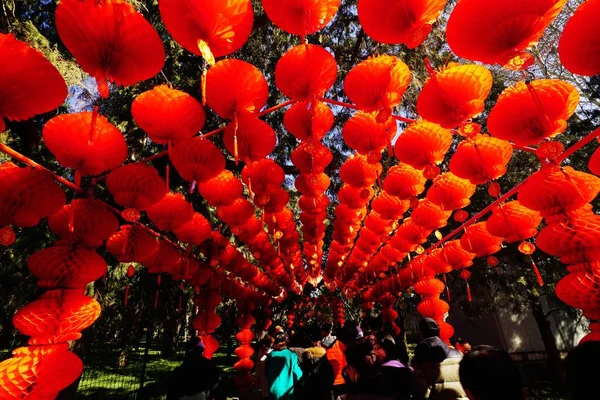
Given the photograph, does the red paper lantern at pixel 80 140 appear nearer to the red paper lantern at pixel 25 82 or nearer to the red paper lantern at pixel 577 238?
the red paper lantern at pixel 25 82

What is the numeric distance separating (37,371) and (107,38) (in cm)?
210

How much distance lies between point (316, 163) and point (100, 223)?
2157mm

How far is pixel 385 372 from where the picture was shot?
2719mm


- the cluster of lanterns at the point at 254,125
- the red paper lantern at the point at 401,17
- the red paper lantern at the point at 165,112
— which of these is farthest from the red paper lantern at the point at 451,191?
the red paper lantern at the point at 165,112

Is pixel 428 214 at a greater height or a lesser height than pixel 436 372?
greater

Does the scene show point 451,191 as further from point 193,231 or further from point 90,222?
point 90,222

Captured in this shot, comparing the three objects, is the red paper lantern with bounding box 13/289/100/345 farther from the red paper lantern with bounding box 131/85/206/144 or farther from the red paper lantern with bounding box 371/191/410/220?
the red paper lantern with bounding box 371/191/410/220

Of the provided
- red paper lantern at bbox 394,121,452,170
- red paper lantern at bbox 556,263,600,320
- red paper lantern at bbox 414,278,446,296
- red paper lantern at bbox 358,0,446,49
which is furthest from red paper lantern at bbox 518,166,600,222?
red paper lantern at bbox 414,278,446,296

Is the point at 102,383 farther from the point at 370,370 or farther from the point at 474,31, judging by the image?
the point at 474,31

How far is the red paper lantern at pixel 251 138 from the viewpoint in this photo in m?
2.66

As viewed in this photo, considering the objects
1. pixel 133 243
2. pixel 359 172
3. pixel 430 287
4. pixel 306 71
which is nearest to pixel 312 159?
pixel 359 172

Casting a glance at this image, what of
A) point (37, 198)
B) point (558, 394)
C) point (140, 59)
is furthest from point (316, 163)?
point (558, 394)

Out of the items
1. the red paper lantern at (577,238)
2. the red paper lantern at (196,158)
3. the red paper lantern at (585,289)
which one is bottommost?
the red paper lantern at (585,289)

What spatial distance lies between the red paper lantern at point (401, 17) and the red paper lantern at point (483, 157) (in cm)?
142
